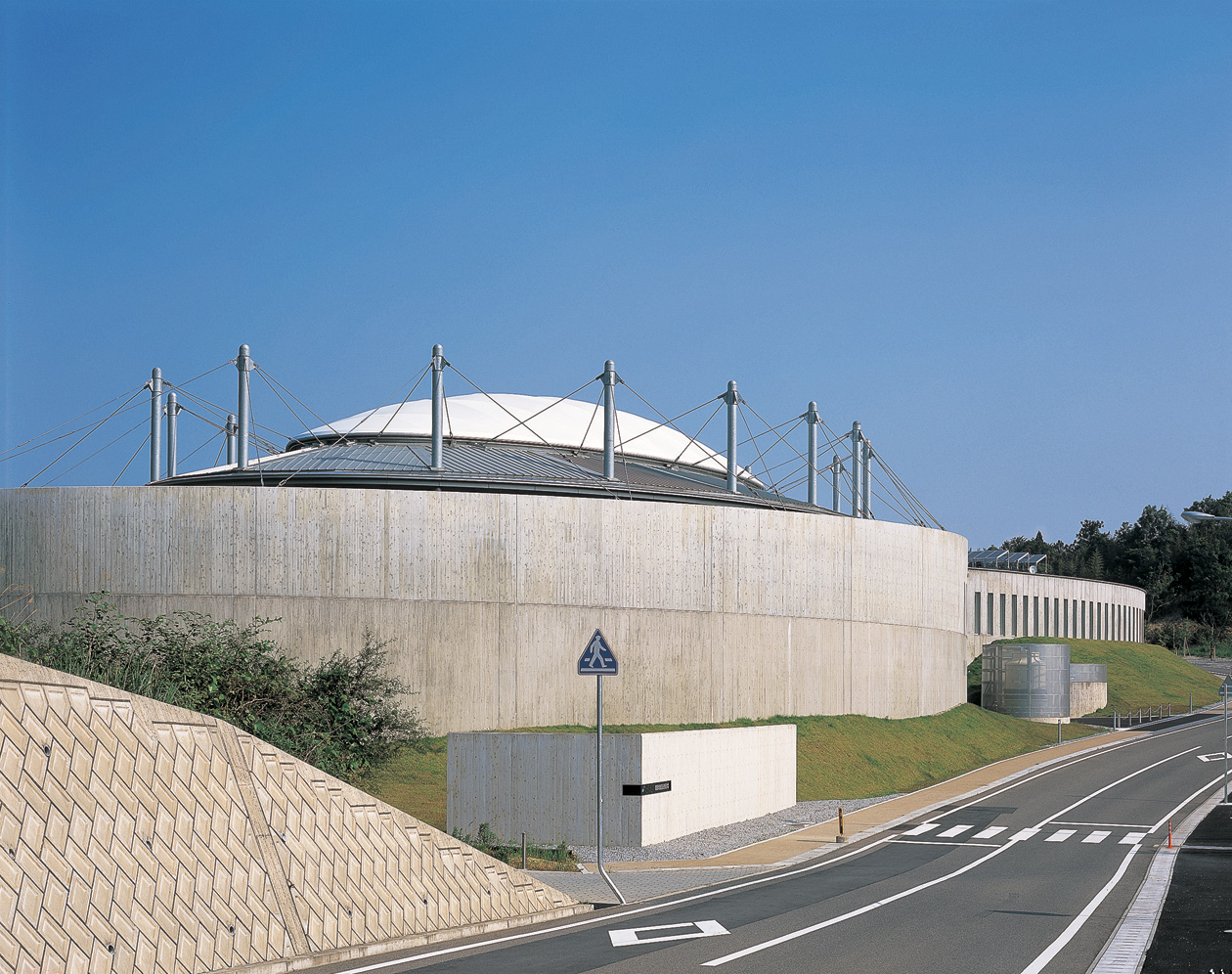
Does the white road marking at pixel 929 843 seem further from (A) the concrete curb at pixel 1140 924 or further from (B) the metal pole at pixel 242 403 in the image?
(B) the metal pole at pixel 242 403

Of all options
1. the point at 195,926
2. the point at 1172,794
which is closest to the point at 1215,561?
the point at 1172,794

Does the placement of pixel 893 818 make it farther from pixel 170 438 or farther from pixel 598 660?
pixel 170 438

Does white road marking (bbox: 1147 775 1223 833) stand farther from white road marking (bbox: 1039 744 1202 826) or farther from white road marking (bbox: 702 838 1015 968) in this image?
white road marking (bbox: 702 838 1015 968)

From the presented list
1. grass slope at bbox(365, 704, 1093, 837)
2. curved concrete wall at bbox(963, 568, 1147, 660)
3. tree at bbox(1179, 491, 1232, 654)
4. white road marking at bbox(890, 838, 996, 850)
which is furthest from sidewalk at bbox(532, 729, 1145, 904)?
tree at bbox(1179, 491, 1232, 654)

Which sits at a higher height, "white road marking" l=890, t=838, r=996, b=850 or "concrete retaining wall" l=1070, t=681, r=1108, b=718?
"white road marking" l=890, t=838, r=996, b=850

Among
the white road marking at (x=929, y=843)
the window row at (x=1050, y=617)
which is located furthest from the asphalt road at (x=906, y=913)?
the window row at (x=1050, y=617)

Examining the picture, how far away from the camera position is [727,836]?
29.3m

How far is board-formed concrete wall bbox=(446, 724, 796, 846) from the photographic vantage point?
2734cm

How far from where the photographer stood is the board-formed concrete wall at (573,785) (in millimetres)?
27344

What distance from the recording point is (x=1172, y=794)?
38.0m

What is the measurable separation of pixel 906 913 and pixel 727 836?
1148 centimetres

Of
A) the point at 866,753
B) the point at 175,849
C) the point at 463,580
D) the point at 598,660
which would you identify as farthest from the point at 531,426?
the point at 175,849

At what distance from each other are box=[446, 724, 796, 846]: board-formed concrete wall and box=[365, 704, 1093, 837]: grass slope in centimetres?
196

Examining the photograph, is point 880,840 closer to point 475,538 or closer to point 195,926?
point 475,538
